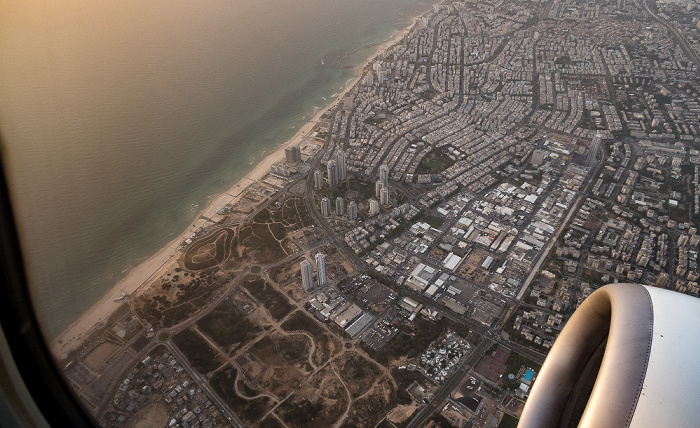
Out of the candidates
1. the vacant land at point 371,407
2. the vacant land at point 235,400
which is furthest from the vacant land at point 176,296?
the vacant land at point 371,407

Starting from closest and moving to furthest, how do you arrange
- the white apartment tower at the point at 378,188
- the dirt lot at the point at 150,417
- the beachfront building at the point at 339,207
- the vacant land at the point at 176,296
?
the dirt lot at the point at 150,417, the vacant land at the point at 176,296, the beachfront building at the point at 339,207, the white apartment tower at the point at 378,188

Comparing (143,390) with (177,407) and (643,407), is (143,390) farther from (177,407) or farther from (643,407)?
(643,407)

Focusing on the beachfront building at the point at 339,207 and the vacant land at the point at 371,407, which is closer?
the vacant land at the point at 371,407

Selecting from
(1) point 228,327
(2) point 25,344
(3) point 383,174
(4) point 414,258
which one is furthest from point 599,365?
(3) point 383,174

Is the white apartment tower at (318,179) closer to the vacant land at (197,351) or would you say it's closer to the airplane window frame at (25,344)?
the vacant land at (197,351)

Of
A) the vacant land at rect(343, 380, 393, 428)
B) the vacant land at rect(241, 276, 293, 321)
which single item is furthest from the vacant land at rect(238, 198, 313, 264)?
the vacant land at rect(343, 380, 393, 428)

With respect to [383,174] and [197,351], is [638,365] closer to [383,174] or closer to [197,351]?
[197,351]
